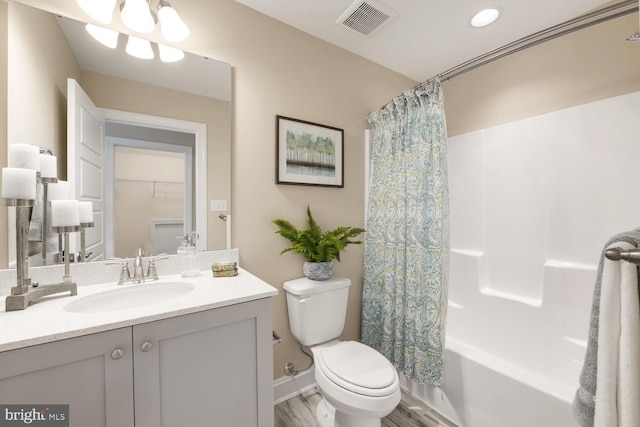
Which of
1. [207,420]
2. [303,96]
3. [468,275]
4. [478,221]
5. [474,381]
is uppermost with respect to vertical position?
[303,96]

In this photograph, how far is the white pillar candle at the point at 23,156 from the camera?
99 cm

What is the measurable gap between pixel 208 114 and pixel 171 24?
433 mm

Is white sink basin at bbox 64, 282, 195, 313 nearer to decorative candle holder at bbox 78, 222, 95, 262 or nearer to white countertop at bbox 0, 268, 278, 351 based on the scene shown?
white countertop at bbox 0, 268, 278, 351

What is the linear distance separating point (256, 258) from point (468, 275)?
170 centimetres

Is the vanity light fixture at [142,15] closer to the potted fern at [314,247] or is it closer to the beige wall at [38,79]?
the beige wall at [38,79]

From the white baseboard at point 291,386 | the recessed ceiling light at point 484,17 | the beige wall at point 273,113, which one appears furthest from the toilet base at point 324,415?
the recessed ceiling light at point 484,17

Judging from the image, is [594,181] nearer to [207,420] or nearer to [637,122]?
[637,122]

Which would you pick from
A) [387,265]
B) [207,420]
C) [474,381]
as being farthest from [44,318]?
[474,381]

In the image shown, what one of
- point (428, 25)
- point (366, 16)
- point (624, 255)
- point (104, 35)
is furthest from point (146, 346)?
point (428, 25)

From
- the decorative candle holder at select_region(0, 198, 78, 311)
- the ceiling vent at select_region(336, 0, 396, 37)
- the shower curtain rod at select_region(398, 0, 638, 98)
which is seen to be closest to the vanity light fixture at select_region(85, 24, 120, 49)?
the decorative candle holder at select_region(0, 198, 78, 311)

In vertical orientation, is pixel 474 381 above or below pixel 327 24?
below

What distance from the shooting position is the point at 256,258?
1.65m

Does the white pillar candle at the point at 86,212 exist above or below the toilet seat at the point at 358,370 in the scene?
above

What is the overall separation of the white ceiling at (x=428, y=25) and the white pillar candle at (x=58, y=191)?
54.2 inches
